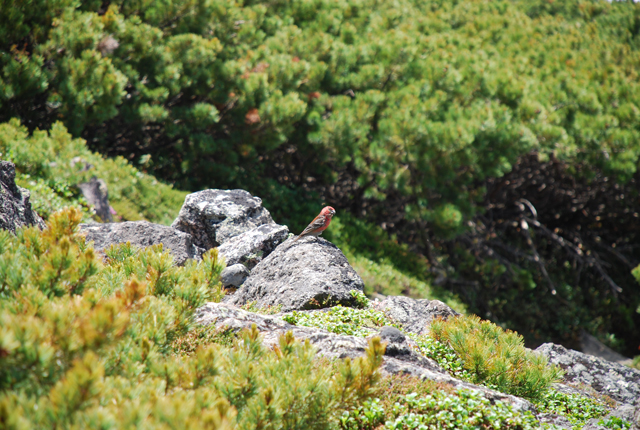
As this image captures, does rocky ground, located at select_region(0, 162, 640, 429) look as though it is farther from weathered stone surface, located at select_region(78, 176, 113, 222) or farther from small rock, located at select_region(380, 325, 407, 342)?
weathered stone surface, located at select_region(78, 176, 113, 222)

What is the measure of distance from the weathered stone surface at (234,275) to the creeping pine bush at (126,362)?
256 centimetres

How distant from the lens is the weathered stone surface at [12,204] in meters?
4.80

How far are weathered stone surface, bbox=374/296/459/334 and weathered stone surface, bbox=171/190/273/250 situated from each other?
8.63 ft

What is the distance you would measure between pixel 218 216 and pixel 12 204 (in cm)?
292

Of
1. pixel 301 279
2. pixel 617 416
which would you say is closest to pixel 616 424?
pixel 617 416

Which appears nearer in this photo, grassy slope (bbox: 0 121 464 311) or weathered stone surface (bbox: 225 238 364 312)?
weathered stone surface (bbox: 225 238 364 312)

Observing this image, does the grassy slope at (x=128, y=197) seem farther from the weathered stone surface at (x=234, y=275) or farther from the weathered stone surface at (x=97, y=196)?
the weathered stone surface at (x=234, y=275)

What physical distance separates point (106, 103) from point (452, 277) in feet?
34.2

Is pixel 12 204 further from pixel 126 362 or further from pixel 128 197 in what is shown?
pixel 128 197

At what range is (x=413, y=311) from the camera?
6.06 m

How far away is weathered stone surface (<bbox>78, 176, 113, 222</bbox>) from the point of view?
8297 millimetres

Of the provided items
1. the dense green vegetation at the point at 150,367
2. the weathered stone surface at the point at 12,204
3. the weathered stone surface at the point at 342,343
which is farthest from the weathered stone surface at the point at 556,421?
the weathered stone surface at the point at 12,204

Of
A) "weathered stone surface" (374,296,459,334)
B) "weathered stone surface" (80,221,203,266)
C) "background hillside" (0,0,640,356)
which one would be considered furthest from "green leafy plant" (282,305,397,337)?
"background hillside" (0,0,640,356)

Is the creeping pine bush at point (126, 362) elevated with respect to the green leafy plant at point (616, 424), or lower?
elevated
